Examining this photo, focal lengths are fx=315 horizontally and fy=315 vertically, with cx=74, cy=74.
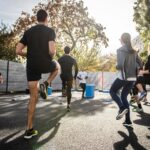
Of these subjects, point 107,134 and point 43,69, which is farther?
point 107,134

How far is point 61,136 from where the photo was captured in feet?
16.3

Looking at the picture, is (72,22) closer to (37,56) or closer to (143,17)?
(143,17)

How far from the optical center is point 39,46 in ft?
16.2

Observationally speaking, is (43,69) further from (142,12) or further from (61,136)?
(142,12)

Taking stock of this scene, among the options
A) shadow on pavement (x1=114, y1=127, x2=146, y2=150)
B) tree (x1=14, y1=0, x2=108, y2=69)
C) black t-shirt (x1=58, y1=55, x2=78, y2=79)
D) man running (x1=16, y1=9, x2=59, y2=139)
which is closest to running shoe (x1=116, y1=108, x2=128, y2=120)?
shadow on pavement (x1=114, y1=127, x2=146, y2=150)

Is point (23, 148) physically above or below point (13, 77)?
below

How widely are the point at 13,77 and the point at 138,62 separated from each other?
14618mm

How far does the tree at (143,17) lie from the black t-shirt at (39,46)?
32301 millimetres

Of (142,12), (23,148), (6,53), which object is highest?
(142,12)

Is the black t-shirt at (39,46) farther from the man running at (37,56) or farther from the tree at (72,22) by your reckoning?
the tree at (72,22)

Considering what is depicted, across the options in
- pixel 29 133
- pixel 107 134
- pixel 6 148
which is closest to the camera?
pixel 6 148

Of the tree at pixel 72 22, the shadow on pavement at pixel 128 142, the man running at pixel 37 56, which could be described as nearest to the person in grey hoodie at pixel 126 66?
the shadow on pavement at pixel 128 142

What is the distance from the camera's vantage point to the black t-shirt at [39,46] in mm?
4898

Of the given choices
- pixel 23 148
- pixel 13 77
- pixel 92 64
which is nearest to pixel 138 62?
pixel 23 148
